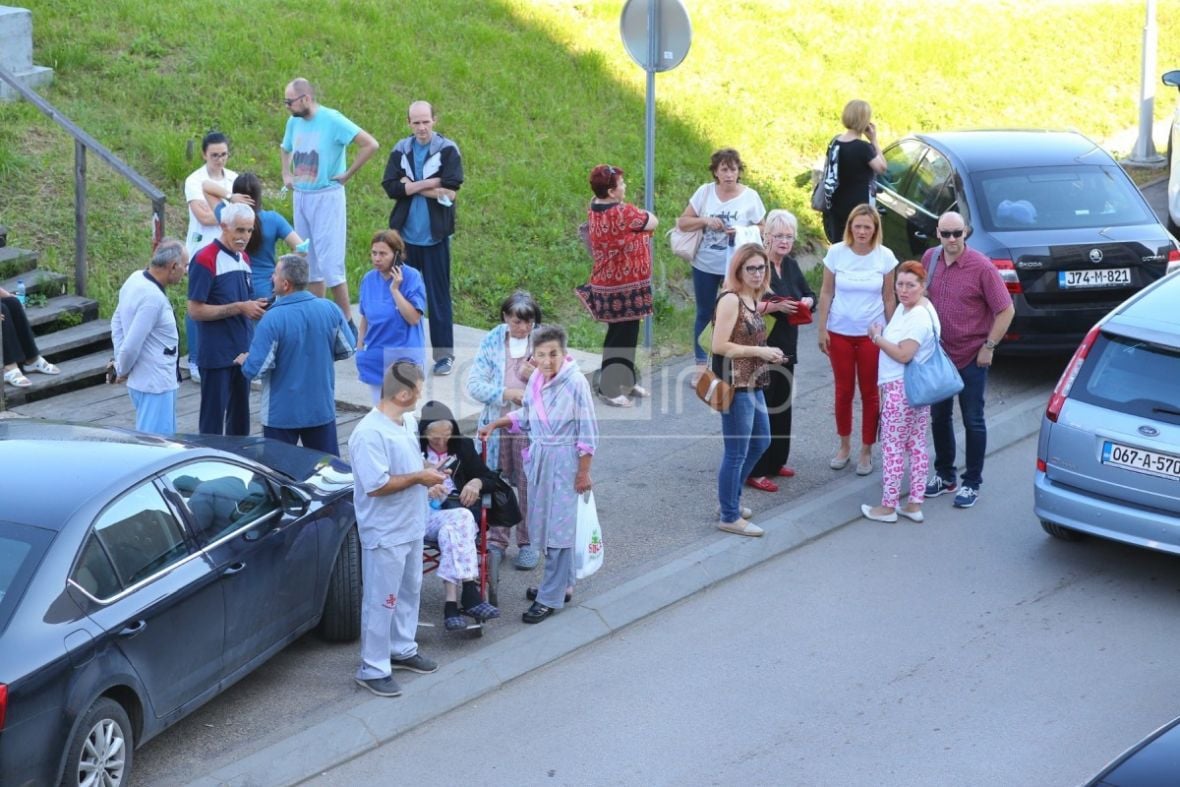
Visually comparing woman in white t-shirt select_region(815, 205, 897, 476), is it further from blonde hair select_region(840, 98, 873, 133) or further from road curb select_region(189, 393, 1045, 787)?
blonde hair select_region(840, 98, 873, 133)

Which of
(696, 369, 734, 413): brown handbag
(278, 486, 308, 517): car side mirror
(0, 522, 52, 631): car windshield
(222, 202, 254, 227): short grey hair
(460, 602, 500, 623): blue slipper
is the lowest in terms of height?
(460, 602, 500, 623): blue slipper

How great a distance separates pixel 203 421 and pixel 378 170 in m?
5.72

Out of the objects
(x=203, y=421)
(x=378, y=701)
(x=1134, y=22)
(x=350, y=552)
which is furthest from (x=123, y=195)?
(x=1134, y=22)

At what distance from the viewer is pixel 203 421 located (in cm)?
973

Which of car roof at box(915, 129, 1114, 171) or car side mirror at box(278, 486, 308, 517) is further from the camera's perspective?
car roof at box(915, 129, 1114, 171)

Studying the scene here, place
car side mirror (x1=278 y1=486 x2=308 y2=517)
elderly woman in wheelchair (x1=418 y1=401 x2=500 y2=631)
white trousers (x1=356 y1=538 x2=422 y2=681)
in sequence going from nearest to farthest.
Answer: white trousers (x1=356 y1=538 x2=422 y2=681) → car side mirror (x1=278 y1=486 x2=308 y2=517) → elderly woman in wheelchair (x1=418 y1=401 x2=500 y2=631)

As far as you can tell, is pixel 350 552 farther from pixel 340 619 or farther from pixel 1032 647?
pixel 1032 647

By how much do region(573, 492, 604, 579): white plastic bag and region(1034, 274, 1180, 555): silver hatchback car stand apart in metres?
2.73

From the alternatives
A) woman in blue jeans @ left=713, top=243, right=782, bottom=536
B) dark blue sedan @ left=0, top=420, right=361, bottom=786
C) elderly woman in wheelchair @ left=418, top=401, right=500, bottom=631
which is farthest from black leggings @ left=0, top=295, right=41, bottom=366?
woman in blue jeans @ left=713, top=243, right=782, bottom=536

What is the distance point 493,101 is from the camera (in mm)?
16672

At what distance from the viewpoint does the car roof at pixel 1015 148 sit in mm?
12734

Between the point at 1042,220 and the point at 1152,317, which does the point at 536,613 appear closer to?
the point at 1152,317

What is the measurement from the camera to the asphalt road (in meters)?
6.90

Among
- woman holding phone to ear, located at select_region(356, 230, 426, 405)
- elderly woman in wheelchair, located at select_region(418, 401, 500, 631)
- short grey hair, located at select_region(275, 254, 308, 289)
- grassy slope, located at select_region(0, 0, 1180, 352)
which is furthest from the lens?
grassy slope, located at select_region(0, 0, 1180, 352)
